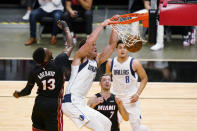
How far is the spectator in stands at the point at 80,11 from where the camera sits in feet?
35.2

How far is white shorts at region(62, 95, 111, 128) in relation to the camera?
16.3ft

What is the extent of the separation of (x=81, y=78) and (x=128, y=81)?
3.19 ft

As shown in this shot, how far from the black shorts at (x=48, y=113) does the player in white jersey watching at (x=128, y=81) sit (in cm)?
109

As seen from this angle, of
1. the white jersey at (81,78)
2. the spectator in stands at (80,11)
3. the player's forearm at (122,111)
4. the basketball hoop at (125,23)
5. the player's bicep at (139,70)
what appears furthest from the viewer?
the spectator in stands at (80,11)

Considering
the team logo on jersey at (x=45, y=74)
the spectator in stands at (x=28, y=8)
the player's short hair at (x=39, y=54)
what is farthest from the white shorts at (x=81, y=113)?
the spectator in stands at (x=28, y=8)

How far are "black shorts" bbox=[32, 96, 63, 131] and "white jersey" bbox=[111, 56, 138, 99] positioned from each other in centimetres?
109

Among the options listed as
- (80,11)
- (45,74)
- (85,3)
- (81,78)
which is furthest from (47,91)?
(80,11)

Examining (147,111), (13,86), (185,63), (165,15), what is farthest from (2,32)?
(165,15)

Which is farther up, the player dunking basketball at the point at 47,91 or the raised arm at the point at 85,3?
the player dunking basketball at the point at 47,91

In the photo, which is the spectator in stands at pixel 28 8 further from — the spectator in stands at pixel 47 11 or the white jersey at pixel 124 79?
the white jersey at pixel 124 79

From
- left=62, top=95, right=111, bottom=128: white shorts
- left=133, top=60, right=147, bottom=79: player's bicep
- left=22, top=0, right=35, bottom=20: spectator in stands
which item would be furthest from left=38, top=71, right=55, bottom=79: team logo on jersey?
left=22, top=0, right=35, bottom=20: spectator in stands

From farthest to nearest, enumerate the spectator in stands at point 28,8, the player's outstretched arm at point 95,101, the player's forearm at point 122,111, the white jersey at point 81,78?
the spectator in stands at point 28,8 → the player's forearm at point 122,111 → the player's outstretched arm at point 95,101 → the white jersey at point 81,78

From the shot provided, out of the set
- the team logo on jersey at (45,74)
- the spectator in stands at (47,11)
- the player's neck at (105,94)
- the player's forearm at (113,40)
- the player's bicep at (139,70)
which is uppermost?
the player's forearm at (113,40)

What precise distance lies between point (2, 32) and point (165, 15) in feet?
27.3
